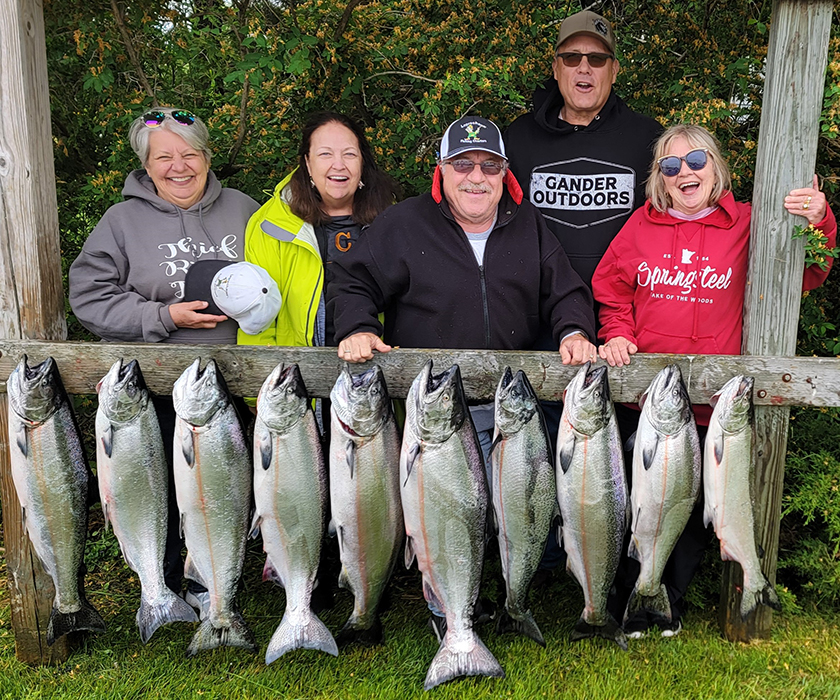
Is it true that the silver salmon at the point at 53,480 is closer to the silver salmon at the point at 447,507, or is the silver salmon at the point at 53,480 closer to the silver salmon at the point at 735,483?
the silver salmon at the point at 447,507

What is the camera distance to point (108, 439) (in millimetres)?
3086

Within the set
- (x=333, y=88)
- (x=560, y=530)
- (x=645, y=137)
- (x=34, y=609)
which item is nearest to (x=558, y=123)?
(x=645, y=137)

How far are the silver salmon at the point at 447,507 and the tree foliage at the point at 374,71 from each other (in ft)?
7.31

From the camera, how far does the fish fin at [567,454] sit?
3.05 meters

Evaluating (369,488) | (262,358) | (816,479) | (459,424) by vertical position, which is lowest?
(816,479)

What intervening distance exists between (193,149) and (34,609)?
2.43 meters

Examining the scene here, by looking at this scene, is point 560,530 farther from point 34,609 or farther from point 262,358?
point 34,609

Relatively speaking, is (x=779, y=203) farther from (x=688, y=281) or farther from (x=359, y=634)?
(x=359, y=634)

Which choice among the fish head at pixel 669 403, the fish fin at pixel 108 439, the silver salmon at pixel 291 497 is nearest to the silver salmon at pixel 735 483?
the fish head at pixel 669 403

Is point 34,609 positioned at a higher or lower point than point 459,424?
lower

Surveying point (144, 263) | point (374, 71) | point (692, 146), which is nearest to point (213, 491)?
point (144, 263)

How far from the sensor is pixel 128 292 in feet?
11.9

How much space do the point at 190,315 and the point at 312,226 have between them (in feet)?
2.50

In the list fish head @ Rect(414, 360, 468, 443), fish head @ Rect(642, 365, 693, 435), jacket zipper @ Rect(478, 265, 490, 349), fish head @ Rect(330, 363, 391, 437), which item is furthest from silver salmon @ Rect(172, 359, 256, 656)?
fish head @ Rect(642, 365, 693, 435)
